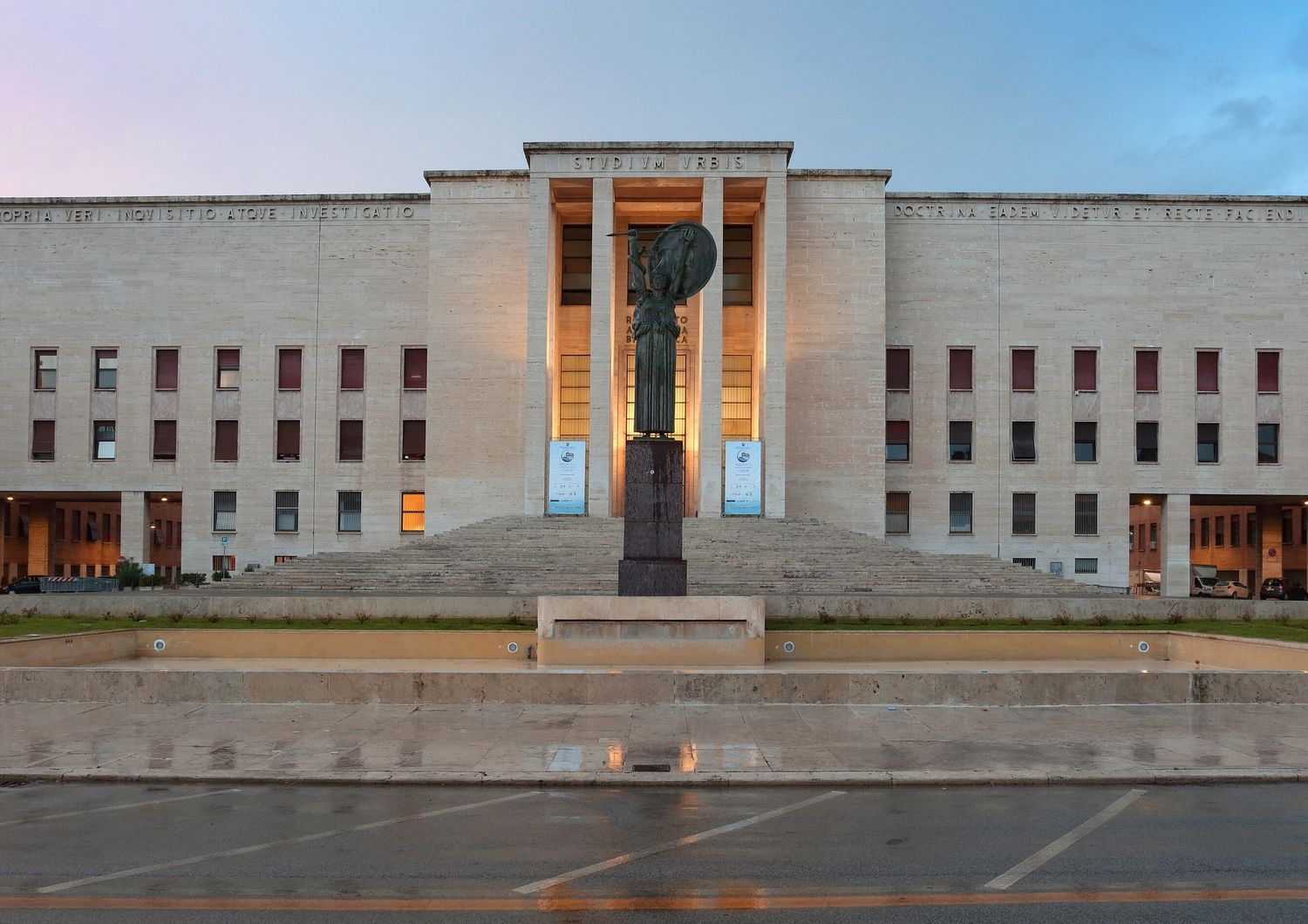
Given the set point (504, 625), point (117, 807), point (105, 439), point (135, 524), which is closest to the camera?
point (117, 807)

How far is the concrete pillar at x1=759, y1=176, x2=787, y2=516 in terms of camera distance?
43.6 meters

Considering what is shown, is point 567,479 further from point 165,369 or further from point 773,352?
point 165,369

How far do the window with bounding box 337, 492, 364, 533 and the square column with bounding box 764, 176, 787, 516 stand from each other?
57.7 ft

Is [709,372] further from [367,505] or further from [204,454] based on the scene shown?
[204,454]

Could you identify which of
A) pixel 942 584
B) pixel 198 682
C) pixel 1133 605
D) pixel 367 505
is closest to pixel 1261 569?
pixel 942 584

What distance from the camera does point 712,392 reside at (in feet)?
143

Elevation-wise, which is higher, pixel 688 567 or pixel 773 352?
pixel 773 352

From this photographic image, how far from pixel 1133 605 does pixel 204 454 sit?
124ft

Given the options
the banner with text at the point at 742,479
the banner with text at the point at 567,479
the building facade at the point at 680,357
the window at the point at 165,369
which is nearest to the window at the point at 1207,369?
the building facade at the point at 680,357

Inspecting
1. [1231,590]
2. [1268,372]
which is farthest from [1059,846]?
[1231,590]

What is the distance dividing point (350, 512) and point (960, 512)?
26.4 m

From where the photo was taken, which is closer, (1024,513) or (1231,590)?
(1024,513)

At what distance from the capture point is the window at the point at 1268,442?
47500mm

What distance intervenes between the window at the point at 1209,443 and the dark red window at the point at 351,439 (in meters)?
36.2
